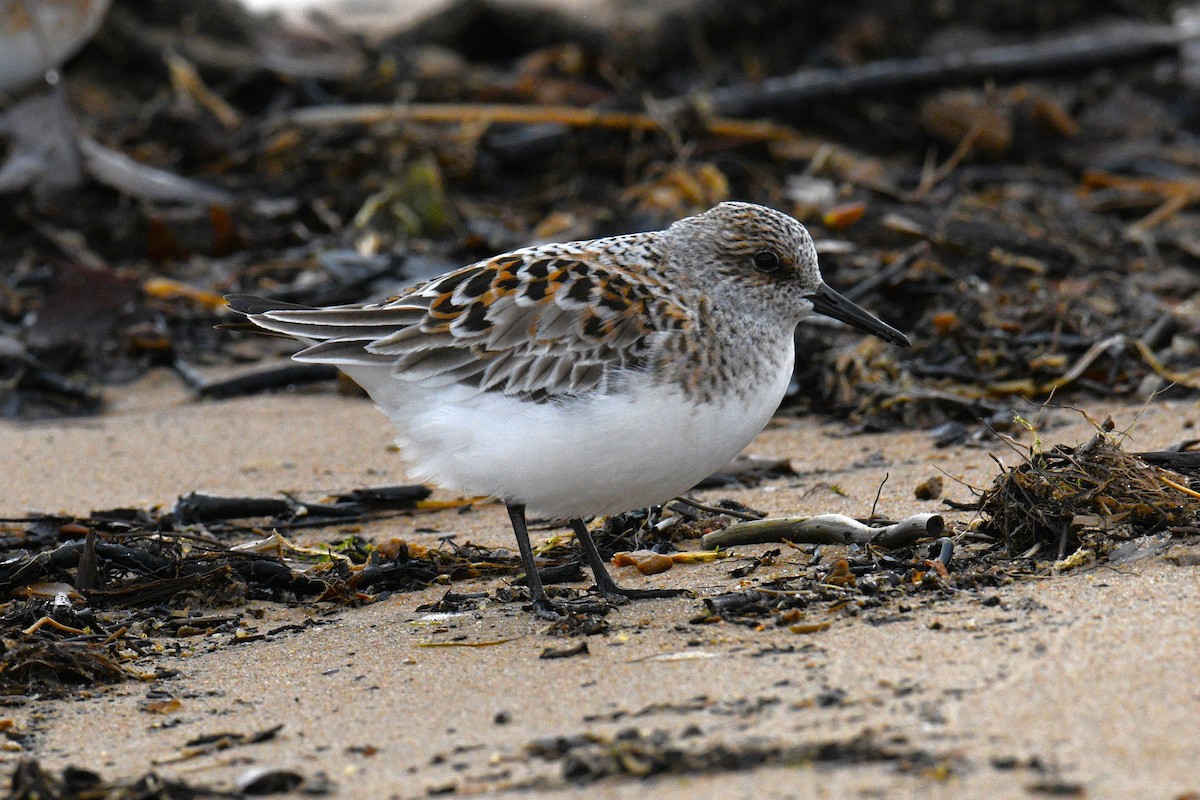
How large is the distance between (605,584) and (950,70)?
6053 millimetres

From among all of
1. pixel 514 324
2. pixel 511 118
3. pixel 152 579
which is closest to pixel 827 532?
pixel 514 324

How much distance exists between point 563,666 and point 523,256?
1397 millimetres

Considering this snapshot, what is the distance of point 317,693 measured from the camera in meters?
3.41

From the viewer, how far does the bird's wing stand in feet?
12.9

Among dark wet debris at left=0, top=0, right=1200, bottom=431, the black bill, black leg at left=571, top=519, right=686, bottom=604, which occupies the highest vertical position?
dark wet debris at left=0, top=0, right=1200, bottom=431

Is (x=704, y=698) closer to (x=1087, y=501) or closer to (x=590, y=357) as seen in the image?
(x=590, y=357)

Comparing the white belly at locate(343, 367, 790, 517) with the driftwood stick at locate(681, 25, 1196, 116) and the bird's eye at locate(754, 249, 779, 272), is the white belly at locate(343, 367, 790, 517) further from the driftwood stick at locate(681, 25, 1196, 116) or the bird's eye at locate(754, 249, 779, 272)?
the driftwood stick at locate(681, 25, 1196, 116)

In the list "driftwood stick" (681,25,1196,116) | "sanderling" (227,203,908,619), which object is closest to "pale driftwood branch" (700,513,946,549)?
Result: "sanderling" (227,203,908,619)

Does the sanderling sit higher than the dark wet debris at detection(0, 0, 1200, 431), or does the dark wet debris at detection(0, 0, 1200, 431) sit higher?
the dark wet debris at detection(0, 0, 1200, 431)

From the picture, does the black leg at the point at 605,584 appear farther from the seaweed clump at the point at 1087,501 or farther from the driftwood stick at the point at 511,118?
the driftwood stick at the point at 511,118

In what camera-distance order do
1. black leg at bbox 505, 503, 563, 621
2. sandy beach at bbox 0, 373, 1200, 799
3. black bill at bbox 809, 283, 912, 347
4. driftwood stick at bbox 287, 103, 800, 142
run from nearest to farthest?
1. sandy beach at bbox 0, 373, 1200, 799
2. black leg at bbox 505, 503, 563, 621
3. black bill at bbox 809, 283, 912, 347
4. driftwood stick at bbox 287, 103, 800, 142

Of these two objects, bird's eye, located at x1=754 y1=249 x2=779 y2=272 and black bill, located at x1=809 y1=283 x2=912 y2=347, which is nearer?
bird's eye, located at x1=754 y1=249 x2=779 y2=272

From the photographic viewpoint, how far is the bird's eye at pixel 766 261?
4.25 meters

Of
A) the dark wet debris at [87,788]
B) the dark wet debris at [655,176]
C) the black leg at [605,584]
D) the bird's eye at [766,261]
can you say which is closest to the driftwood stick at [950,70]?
the dark wet debris at [655,176]
